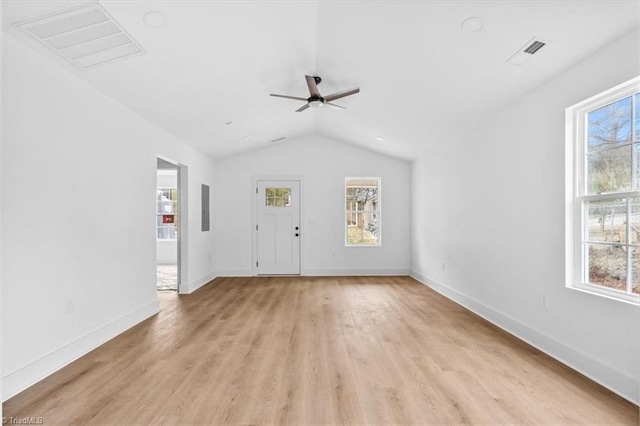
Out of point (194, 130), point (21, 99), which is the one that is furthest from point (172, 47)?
point (194, 130)

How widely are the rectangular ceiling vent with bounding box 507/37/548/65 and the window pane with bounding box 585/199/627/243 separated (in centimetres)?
127

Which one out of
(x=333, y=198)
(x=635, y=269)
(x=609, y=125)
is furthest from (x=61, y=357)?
(x=333, y=198)

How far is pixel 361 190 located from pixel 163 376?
5.42 metres

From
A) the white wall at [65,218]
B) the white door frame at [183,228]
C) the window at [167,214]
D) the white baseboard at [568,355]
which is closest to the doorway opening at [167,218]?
the window at [167,214]

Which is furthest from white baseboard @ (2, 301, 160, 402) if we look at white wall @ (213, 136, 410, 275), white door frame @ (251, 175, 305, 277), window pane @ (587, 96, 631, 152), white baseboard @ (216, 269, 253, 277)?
window pane @ (587, 96, 631, 152)

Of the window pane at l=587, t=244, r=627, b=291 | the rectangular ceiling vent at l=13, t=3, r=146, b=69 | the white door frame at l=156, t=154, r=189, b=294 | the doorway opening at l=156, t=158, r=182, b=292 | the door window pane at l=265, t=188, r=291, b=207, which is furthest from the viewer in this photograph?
the doorway opening at l=156, t=158, r=182, b=292

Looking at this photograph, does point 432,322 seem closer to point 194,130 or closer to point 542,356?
point 542,356

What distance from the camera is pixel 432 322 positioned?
405 cm

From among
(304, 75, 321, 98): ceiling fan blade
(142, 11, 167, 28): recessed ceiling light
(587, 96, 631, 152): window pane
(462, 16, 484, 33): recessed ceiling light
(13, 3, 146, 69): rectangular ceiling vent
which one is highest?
(462, 16, 484, 33): recessed ceiling light

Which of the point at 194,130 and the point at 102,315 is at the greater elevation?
the point at 194,130

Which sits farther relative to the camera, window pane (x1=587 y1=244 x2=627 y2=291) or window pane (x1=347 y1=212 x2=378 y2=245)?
window pane (x1=347 y1=212 x2=378 y2=245)

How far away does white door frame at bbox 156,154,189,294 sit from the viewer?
5.60 metres

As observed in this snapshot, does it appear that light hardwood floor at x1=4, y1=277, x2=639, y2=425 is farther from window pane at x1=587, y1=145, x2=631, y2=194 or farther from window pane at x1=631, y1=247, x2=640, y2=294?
window pane at x1=587, y1=145, x2=631, y2=194

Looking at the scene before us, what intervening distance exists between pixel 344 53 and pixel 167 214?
24.0 ft
